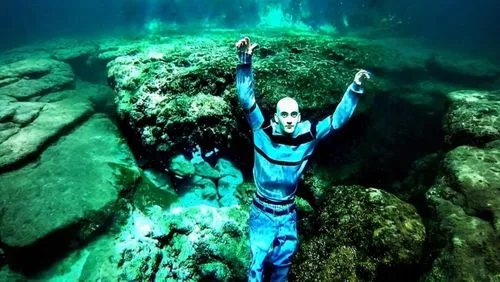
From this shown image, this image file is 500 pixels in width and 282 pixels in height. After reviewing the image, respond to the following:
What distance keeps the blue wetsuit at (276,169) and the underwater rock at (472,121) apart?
297cm

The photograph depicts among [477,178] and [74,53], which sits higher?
[477,178]

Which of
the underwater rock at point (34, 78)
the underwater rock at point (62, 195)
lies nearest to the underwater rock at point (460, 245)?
the underwater rock at point (62, 195)

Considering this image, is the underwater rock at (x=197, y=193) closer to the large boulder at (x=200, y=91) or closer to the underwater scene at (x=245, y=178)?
the underwater scene at (x=245, y=178)

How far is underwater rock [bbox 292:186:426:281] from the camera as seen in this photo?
12.4 ft

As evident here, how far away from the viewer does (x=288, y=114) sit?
12.2ft

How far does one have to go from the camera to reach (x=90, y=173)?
15.5 ft

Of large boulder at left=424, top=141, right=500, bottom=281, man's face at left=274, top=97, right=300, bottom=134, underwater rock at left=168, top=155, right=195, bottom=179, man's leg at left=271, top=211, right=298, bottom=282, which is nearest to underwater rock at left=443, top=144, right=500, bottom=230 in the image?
large boulder at left=424, top=141, right=500, bottom=281

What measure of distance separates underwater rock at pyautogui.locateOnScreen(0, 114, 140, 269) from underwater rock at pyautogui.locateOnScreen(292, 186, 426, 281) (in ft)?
9.31

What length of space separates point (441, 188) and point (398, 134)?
3.35 meters

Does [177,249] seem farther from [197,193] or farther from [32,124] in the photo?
[32,124]

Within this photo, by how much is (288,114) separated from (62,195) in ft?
10.8

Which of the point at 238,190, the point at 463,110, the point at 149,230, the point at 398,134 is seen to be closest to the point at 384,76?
the point at 398,134

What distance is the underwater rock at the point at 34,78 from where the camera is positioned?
798 cm

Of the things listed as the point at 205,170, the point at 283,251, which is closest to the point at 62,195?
the point at 205,170
